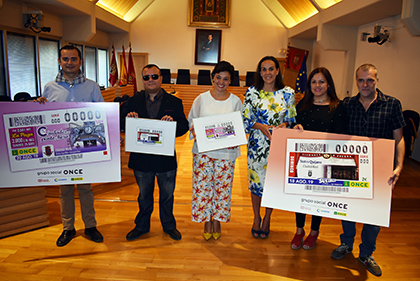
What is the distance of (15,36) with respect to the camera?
7125mm

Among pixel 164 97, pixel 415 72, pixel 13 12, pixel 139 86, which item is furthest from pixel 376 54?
pixel 139 86

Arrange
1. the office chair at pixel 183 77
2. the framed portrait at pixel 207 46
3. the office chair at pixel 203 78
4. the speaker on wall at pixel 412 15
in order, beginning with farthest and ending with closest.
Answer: the framed portrait at pixel 207 46, the office chair at pixel 183 77, the office chair at pixel 203 78, the speaker on wall at pixel 412 15

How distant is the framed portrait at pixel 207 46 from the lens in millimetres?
12539

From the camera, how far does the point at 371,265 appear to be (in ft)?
8.13

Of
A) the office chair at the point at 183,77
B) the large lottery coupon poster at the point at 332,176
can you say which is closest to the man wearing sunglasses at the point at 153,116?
the large lottery coupon poster at the point at 332,176

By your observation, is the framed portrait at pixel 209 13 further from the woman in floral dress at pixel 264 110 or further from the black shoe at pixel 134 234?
the black shoe at pixel 134 234

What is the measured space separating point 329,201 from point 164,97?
1513mm

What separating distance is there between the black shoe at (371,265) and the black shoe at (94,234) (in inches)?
87.4

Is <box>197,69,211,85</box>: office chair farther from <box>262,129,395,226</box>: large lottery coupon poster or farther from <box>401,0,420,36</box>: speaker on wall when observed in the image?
<box>262,129,395,226</box>: large lottery coupon poster

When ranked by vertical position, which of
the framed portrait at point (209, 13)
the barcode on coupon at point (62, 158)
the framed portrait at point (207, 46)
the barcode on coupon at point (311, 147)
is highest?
the framed portrait at point (209, 13)

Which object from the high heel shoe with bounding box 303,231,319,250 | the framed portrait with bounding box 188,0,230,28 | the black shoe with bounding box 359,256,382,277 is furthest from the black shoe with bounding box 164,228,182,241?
the framed portrait with bounding box 188,0,230,28

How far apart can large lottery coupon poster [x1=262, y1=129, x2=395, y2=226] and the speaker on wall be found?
12.0 ft

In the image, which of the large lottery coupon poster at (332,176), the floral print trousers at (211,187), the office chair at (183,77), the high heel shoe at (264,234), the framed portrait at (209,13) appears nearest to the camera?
the large lottery coupon poster at (332,176)

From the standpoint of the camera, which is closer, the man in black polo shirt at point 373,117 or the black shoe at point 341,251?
the man in black polo shirt at point 373,117
